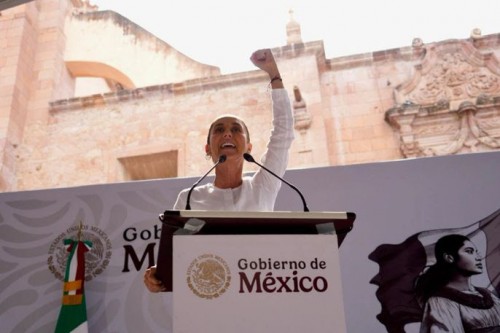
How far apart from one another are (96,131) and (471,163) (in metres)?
7.32

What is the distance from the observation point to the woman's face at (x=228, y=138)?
2217 mm

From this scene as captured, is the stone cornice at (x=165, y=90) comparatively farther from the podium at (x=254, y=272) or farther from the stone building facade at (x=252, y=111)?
the podium at (x=254, y=272)

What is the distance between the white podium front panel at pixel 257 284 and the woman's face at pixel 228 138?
88 cm

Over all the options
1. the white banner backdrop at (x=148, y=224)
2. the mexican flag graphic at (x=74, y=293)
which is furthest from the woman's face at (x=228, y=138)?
the mexican flag graphic at (x=74, y=293)

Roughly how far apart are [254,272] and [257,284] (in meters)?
0.04

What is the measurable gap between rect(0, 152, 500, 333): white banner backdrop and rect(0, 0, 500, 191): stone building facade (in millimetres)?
4209

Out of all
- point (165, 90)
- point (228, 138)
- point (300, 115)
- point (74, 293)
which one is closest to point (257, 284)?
point (228, 138)

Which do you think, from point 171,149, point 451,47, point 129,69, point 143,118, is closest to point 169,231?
point 171,149

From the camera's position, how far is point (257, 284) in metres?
1.36

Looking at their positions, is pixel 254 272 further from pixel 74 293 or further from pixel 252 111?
pixel 252 111

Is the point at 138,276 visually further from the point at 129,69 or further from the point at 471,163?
the point at 129,69

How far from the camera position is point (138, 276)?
329 centimetres

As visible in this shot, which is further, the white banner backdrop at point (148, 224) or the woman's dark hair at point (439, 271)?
the white banner backdrop at point (148, 224)

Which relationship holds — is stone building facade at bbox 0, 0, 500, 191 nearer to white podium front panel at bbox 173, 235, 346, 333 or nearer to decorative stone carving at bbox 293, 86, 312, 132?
decorative stone carving at bbox 293, 86, 312, 132
